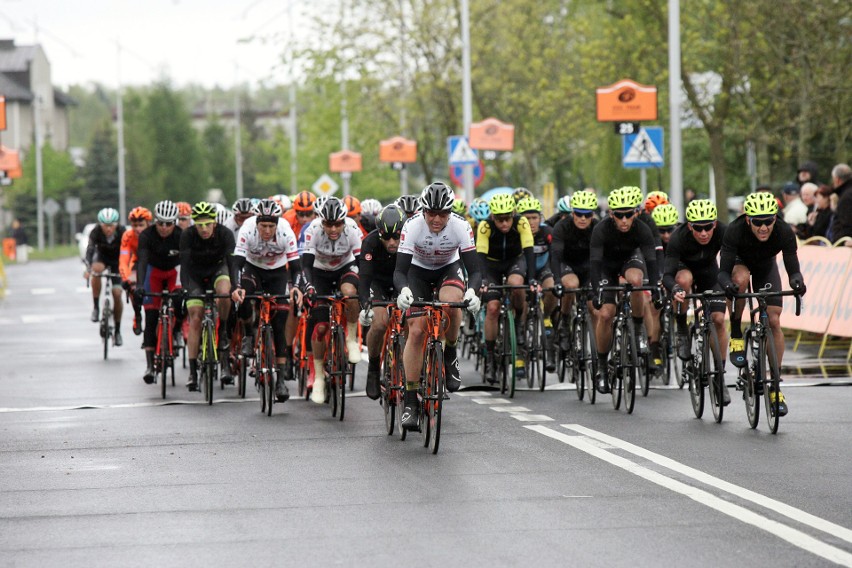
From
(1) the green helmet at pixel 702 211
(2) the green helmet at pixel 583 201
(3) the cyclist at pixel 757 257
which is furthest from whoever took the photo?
(2) the green helmet at pixel 583 201

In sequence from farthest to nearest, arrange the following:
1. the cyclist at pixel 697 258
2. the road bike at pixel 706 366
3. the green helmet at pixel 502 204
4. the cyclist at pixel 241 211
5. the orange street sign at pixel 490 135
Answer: the orange street sign at pixel 490 135
the cyclist at pixel 241 211
the green helmet at pixel 502 204
the cyclist at pixel 697 258
the road bike at pixel 706 366

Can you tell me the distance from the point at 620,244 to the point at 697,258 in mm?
712

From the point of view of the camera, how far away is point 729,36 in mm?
32188

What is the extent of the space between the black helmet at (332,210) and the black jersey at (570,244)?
2723mm

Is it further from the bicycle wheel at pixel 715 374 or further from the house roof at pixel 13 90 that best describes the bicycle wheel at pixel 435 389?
the house roof at pixel 13 90

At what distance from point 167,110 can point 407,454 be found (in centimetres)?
13260

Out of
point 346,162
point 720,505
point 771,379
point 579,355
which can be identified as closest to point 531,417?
point 579,355

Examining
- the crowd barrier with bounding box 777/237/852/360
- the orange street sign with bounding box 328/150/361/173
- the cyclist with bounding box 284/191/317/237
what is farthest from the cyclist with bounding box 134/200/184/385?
the orange street sign with bounding box 328/150/361/173

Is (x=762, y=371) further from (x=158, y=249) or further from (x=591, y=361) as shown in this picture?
(x=158, y=249)

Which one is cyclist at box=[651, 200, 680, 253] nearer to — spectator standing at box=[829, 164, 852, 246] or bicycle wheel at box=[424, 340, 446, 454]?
spectator standing at box=[829, 164, 852, 246]

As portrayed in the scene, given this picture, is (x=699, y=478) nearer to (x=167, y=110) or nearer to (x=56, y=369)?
(x=56, y=369)

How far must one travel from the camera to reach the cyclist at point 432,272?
11.2m

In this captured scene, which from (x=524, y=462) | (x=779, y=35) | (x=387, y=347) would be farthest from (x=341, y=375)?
(x=779, y=35)

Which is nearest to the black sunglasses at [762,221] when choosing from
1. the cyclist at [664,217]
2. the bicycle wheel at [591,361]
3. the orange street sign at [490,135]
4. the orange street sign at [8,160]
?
the bicycle wheel at [591,361]
